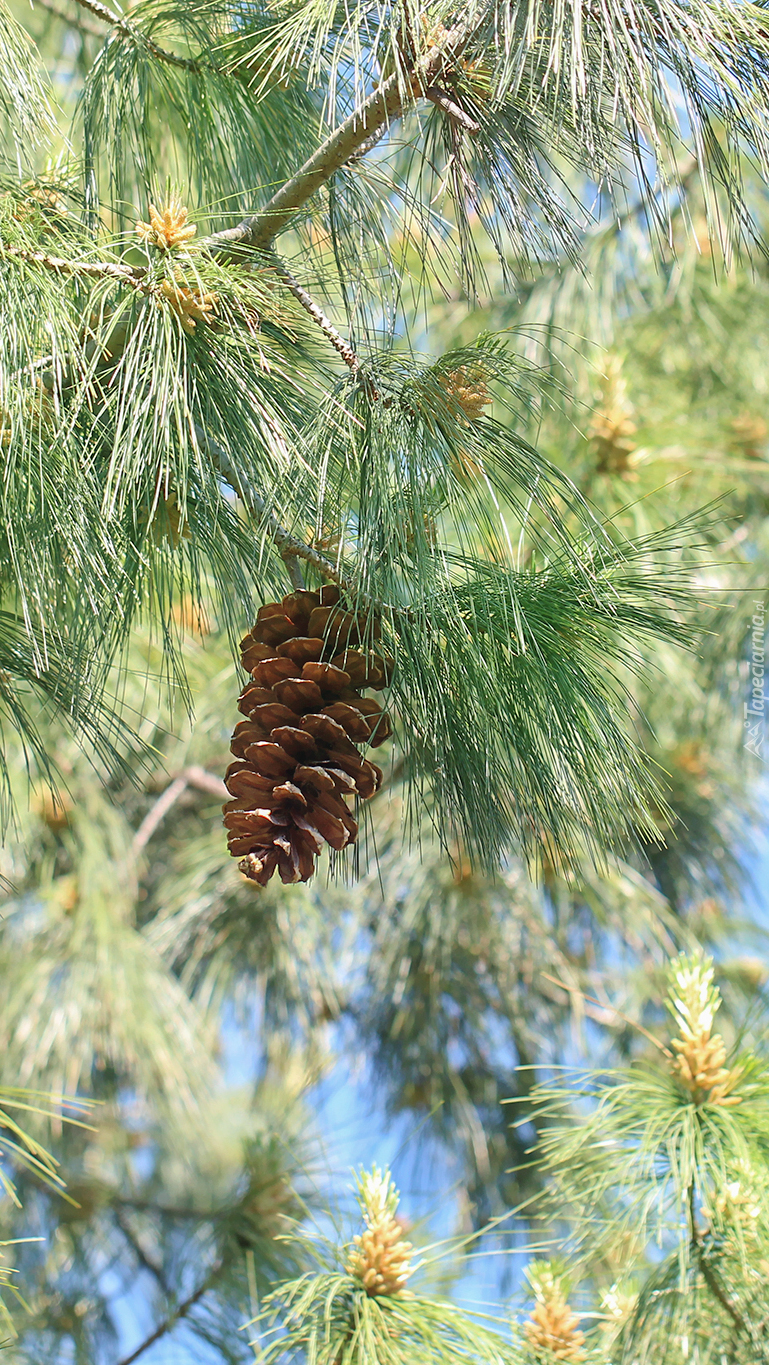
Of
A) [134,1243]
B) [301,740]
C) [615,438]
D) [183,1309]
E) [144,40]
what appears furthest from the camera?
[134,1243]

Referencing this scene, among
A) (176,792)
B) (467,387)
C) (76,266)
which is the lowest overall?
(176,792)

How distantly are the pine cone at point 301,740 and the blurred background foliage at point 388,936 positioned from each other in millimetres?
1070

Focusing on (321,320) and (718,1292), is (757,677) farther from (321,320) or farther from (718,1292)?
(321,320)

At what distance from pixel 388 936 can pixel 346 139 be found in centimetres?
161

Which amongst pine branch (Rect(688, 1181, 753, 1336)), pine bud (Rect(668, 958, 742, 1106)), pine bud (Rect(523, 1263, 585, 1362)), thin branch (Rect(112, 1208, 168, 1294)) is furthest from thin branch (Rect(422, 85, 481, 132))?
thin branch (Rect(112, 1208, 168, 1294))

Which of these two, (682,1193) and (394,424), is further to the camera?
(682,1193)

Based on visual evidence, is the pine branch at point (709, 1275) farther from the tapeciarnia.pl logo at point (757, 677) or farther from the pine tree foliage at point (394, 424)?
the tapeciarnia.pl logo at point (757, 677)

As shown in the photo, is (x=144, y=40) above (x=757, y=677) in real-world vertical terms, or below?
above

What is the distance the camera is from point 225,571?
2.98 ft

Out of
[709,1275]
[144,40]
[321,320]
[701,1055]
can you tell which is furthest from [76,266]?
[709,1275]

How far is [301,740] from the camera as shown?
764 mm

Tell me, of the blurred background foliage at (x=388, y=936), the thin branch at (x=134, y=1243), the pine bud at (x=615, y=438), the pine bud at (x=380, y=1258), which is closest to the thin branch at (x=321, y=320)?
the pine bud at (x=380, y=1258)

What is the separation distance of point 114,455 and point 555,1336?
849 mm

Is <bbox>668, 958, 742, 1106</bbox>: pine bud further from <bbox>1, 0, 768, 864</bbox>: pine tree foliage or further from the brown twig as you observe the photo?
the brown twig
